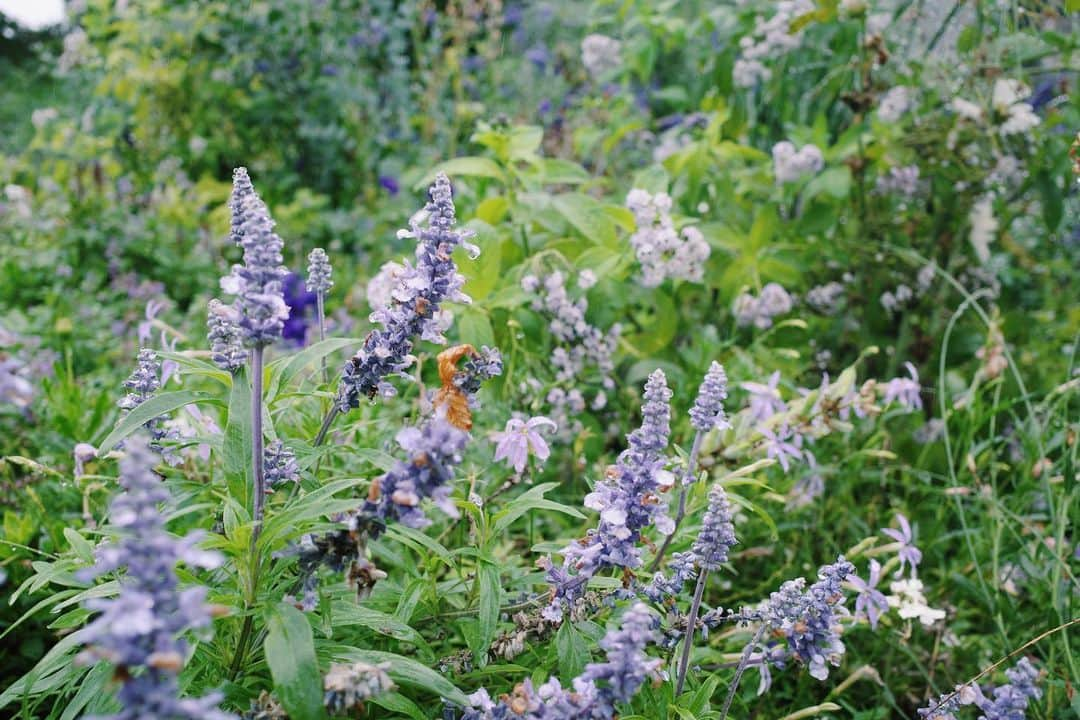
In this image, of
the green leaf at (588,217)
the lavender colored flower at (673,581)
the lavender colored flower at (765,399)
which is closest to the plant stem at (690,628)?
the lavender colored flower at (673,581)

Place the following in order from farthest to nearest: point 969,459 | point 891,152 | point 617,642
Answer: point 891,152, point 969,459, point 617,642

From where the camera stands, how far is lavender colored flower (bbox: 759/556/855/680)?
44.3 inches

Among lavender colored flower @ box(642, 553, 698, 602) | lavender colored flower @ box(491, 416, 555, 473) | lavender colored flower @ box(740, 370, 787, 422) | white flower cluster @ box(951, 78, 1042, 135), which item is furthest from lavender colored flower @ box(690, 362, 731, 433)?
white flower cluster @ box(951, 78, 1042, 135)

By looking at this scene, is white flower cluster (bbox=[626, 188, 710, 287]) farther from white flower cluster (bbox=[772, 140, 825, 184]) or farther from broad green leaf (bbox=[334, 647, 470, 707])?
broad green leaf (bbox=[334, 647, 470, 707])

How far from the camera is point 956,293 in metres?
2.91

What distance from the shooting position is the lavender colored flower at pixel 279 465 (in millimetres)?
1149

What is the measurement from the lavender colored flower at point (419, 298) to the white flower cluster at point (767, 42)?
2.04 metres

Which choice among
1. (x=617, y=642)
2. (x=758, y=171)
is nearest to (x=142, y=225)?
(x=758, y=171)

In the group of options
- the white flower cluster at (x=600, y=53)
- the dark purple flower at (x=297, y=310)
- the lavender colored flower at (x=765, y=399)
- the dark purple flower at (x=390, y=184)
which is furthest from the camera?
the dark purple flower at (x=390, y=184)

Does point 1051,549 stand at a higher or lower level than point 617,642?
lower

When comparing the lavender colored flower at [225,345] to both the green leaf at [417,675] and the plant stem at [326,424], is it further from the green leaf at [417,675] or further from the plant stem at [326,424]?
the green leaf at [417,675]

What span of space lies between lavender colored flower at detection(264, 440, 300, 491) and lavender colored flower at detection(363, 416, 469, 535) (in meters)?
0.25

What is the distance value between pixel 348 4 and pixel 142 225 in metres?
1.90

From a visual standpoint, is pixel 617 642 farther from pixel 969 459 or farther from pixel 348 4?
pixel 348 4
